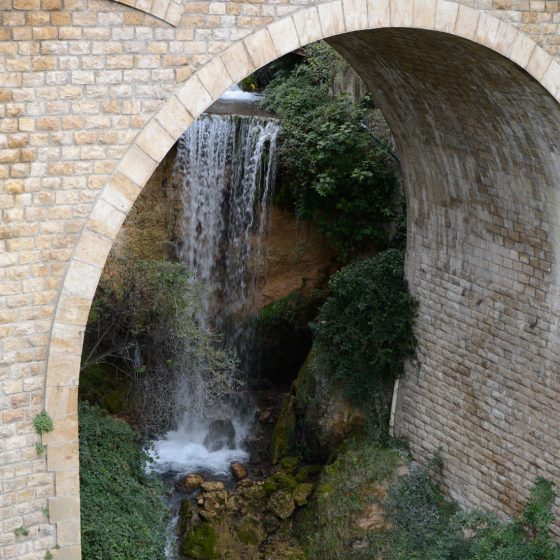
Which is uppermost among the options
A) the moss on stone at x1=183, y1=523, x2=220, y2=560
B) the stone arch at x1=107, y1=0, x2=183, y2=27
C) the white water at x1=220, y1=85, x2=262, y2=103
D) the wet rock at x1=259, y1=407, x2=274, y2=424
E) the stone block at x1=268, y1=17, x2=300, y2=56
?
the stone arch at x1=107, y1=0, x2=183, y2=27

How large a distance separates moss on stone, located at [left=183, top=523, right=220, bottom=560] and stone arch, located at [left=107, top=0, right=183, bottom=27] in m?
6.52

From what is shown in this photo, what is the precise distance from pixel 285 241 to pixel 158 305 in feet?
11.1

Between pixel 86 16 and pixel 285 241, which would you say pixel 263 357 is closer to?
pixel 285 241

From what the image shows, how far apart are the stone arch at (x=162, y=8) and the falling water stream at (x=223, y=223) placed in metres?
Answer: 6.82

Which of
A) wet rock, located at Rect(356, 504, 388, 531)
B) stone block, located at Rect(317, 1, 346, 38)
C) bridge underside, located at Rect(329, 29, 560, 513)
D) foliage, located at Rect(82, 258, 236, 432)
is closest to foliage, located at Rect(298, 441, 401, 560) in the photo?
wet rock, located at Rect(356, 504, 388, 531)

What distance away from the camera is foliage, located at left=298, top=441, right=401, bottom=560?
11180mm

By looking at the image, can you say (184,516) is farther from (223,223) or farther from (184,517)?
(223,223)

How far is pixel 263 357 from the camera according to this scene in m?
14.8

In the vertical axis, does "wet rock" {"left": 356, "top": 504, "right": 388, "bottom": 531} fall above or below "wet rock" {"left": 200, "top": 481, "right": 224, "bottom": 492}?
above

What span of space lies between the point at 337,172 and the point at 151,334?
144 inches

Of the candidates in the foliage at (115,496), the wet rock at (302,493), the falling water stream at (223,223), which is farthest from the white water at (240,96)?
the foliage at (115,496)

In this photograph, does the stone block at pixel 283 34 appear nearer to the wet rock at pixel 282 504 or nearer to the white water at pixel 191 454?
the wet rock at pixel 282 504

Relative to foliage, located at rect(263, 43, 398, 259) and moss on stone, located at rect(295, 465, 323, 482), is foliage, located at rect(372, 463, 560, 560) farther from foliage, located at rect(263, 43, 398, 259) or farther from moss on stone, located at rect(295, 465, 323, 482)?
foliage, located at rect(263, 43, 398, 259)

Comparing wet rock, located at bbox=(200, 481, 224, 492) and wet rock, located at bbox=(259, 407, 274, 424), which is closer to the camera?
wet rock, located at bbox=(200, 481, 224, 492)
